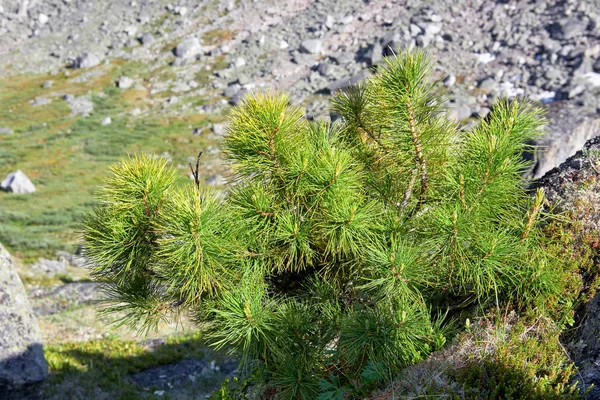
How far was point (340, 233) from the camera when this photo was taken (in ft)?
14.6

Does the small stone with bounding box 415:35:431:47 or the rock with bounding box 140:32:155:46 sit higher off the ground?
the rock with bounding box 140:32:155:46

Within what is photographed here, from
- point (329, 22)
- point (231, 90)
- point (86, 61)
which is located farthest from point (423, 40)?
point (86, 61)

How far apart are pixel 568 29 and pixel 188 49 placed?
103 feet

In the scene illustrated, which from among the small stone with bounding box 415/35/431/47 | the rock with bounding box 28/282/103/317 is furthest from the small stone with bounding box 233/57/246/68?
the rock with bounding box 28/282/103/317

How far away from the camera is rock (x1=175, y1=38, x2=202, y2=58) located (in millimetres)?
50866

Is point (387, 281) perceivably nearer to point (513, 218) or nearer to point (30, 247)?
point (513, 218)

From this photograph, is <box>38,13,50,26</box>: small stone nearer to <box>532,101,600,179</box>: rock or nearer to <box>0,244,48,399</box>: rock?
<box>0,244,48,399</box>: rock

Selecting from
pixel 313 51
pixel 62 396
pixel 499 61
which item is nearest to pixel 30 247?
pixel 62 396

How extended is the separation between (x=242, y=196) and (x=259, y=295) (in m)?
0.84

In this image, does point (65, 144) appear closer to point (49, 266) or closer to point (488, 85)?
point (49, 266)

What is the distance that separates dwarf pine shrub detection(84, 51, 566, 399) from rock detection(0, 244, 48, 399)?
6.29m

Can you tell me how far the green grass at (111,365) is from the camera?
37.7 ft

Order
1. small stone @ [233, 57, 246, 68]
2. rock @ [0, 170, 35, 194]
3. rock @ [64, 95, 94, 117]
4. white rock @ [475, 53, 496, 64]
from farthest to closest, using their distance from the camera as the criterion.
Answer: small stone @ [233, 57, 246, 68] < rock @ [64, 95, 94, 117] < white rock @ [475, 53, 496, 64] < rock @ [0, 170, 35, 194]

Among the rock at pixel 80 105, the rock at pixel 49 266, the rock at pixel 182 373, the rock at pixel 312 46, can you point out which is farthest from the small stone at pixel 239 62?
the rock at pixel 182 373
